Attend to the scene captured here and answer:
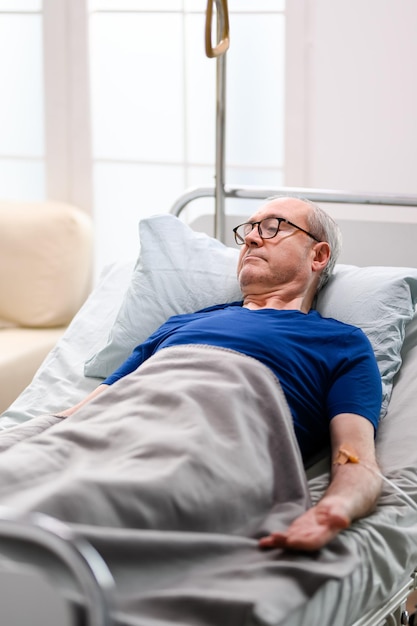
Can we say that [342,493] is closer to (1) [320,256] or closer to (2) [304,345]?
(2) [304,345]

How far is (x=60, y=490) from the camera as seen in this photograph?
1.49 meters

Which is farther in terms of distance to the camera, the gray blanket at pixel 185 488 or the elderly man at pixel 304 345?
the elderly man at pixel 304 345

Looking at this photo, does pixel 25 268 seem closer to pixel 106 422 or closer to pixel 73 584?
pixel 106 422

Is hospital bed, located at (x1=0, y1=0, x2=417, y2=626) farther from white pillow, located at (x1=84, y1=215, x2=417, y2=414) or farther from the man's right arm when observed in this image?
the man's right arm

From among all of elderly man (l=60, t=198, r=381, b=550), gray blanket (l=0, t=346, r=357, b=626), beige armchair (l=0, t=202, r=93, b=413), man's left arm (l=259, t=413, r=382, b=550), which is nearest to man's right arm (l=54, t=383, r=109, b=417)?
elderly man (l=60, t=198, r=381, b=550)

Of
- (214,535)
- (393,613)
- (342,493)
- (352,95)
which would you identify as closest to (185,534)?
(214,535)

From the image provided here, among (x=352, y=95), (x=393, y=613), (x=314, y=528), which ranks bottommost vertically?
(x=393, y=613)

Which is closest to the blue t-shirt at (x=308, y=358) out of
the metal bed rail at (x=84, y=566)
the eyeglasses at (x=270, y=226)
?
the eyeglasses at (x=270, y=226)

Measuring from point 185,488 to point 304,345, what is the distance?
581 millimetres

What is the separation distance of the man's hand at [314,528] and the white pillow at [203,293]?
53 centimetres

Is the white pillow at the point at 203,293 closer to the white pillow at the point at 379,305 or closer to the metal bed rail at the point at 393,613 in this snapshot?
the white pillow at the point at 379,305

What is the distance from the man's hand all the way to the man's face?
717mm

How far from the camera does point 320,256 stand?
2.32 meters

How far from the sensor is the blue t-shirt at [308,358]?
1948 mm
